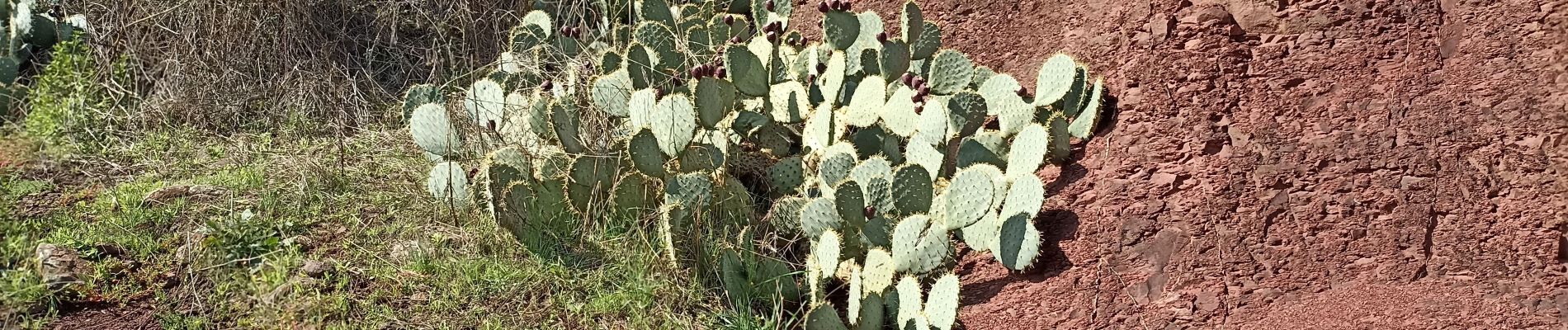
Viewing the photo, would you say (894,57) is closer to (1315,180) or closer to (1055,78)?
(1055,78)

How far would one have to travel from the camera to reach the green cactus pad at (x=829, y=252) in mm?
3217

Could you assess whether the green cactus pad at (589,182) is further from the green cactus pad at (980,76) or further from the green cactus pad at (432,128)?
the green cactus pad at (980,76)

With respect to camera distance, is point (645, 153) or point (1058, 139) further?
point (645, 153)

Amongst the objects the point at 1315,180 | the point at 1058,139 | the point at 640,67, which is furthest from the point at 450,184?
the point at 1315,180

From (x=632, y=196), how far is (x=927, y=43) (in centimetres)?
98

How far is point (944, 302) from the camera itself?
10.0ft

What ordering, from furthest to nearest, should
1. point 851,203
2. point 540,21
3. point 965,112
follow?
point 540,21, point 965,112, point 851,203

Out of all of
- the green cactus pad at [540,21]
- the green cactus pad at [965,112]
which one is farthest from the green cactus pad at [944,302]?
the green cactus pad at [540,21]

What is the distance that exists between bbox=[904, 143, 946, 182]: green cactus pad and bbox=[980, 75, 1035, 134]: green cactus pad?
194mm

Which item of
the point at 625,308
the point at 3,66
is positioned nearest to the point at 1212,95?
the point at 625,308

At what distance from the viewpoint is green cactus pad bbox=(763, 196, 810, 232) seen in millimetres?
3508

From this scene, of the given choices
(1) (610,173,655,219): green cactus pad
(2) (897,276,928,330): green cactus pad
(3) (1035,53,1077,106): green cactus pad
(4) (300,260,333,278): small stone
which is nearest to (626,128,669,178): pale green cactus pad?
(1) (610,173,655,219): green cactus pad

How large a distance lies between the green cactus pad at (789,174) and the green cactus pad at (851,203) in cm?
45

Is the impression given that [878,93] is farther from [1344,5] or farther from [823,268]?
[1344,5]
